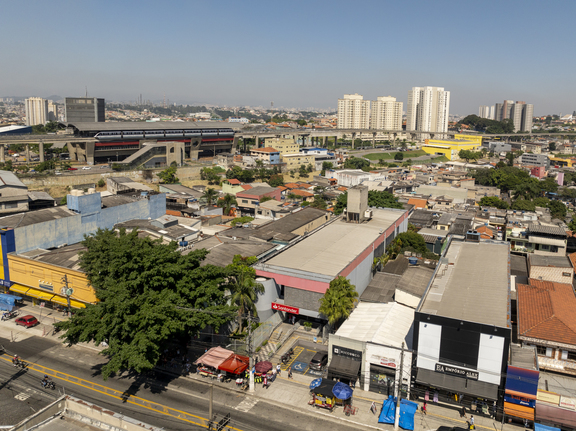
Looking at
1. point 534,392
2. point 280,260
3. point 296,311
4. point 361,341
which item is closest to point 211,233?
point 280,260

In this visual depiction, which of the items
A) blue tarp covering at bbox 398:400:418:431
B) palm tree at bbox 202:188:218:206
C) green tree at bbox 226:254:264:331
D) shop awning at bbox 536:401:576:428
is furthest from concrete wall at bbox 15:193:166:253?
shop awning at bbox 536:401:576:428

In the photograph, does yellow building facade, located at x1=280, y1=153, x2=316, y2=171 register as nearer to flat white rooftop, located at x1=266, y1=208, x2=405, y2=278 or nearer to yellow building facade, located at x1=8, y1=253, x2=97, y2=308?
flat white rooftop, located at x1=266, y1=208, x2=405, y2=278

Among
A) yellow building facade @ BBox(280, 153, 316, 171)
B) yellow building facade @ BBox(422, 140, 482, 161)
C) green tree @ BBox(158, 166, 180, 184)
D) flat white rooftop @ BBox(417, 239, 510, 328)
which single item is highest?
yellow building facade @ BBox(422, 140, 482, 161)

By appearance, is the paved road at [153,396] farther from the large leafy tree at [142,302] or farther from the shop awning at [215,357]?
the large leafy tree at [142,302]

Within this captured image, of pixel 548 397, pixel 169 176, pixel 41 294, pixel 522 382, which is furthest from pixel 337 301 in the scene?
pixel 169 176

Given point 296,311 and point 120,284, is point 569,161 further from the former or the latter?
point 120,284

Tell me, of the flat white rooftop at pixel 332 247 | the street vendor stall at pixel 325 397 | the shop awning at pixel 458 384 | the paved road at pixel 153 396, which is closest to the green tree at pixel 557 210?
the flat white rooftop at pixel 332 247
